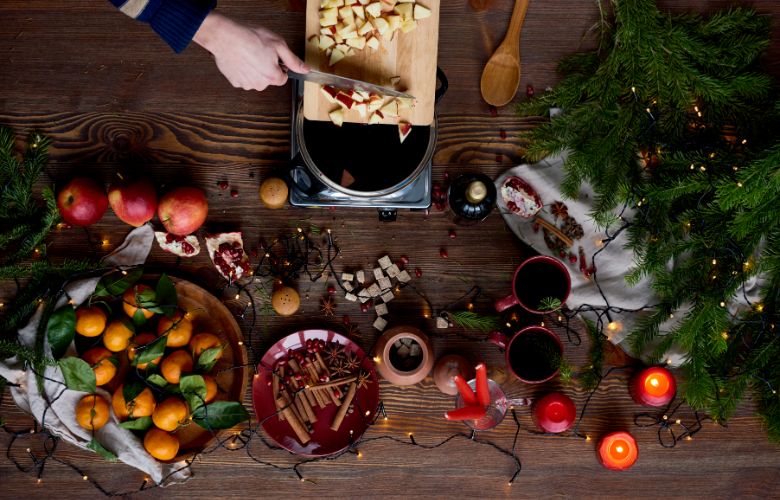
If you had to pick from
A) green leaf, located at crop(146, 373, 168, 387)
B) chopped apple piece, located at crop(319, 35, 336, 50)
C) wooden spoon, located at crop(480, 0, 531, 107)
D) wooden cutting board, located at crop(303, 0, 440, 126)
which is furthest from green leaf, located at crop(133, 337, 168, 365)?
wooden spoon, located at crop(480, 0, 531, 107)

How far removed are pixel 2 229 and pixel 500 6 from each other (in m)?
1.14

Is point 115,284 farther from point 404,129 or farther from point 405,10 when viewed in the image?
point 405,10

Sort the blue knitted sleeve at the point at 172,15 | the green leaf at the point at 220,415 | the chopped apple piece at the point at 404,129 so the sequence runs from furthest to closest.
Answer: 1. the green leaf at the point at 220,415
2. the chopped apple piece at the point at 404,129
3. the blue knitted sleeve at the point at 172,15

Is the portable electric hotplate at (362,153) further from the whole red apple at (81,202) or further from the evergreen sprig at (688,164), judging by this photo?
the whole red apple at (81,202)

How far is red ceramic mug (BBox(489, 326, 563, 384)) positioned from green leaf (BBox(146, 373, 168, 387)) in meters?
0.68

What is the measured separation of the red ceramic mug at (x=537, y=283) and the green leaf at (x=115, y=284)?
0.76m

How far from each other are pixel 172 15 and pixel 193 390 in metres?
0.69

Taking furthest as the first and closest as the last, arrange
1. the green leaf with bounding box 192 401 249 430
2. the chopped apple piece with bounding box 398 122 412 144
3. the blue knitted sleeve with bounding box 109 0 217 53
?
the green leaf with bounding box 192 401 249 430
the chopped apple piece with bounding box 398 122 412 144
the blue knitted sleeve with bounding box 109 0 217 53

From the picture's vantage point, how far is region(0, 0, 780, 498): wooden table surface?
1.22m

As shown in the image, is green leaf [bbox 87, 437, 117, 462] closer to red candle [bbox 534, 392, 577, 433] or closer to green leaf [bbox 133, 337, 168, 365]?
green leaf [bbox 133, 337, 168, 365]

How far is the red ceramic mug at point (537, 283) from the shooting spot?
3.73 ft

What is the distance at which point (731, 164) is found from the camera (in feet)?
3.31

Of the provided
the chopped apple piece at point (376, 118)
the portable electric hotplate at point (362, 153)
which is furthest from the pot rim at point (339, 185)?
the chopped apple piece at point (376, 118)

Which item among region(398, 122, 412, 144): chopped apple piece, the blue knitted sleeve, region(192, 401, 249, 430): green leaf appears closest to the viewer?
the blue knitted sleeve
